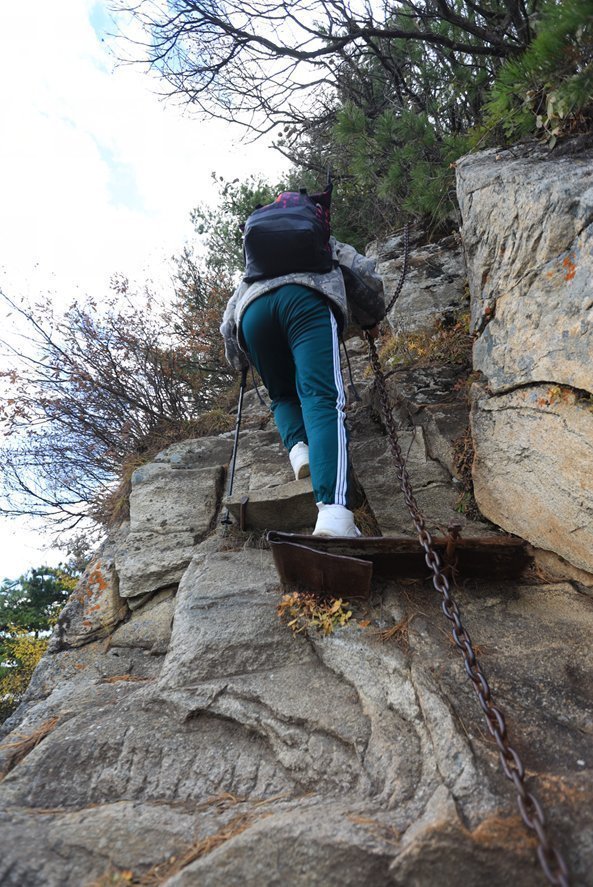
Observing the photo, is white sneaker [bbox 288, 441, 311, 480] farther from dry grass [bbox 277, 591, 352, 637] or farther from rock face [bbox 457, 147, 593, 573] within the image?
rock face [bbox 457, 147, 593, 573]

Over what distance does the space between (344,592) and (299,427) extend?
55.0 inches

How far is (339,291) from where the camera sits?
362cm

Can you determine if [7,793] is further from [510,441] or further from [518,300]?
[518,300]

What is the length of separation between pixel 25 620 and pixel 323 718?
6045mm

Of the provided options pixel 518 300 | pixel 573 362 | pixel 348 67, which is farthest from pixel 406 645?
pixel 348 67

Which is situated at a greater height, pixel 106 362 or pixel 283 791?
pixel 106 362

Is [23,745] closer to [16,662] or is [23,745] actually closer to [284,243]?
[284,243]

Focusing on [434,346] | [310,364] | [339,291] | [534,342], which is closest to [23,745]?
[310,364]

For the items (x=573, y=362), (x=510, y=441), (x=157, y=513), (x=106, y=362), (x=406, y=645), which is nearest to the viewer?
(x=406, y=645)

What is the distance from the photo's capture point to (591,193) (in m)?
2.85

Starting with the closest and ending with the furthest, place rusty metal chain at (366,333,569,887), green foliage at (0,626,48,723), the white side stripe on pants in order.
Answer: rusty metal chain at (366,333,569,887)
the white side stripe on pants
green foliage at (0,626,48,723)

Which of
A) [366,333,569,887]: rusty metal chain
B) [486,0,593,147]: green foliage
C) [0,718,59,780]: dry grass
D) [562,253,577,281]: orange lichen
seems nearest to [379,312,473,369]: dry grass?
[486,0,593,147]: green foliage

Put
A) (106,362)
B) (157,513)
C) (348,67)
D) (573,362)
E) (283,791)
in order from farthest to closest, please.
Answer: (348,67), (106,362), (157,513), (573,362), (283,791)

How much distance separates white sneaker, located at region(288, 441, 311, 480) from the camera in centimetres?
381
